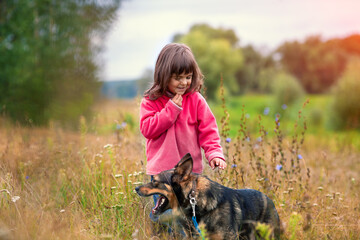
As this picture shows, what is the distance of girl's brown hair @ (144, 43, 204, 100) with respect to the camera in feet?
11.6

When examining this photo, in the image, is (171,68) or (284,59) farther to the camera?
(284,59)

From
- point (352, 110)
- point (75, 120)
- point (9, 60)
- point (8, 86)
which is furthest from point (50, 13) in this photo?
point (352, 110)

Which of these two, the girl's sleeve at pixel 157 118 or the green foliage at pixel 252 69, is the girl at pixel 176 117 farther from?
the green foliage at pixel 252 69

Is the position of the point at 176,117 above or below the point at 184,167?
above

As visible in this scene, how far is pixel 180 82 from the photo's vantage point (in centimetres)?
358

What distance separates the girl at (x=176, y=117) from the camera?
3529mm

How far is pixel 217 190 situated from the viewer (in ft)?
10.6

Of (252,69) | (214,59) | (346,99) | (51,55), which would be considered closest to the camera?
(51,55)

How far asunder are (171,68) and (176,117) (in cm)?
52

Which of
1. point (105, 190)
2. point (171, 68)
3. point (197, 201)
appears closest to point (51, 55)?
point (105, 190)

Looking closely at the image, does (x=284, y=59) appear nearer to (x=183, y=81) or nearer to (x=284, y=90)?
(x=284, y=90)

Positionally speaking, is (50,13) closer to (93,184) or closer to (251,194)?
(93,184)

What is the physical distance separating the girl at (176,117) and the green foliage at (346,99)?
15.7 m

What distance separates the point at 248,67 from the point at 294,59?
767 cm
